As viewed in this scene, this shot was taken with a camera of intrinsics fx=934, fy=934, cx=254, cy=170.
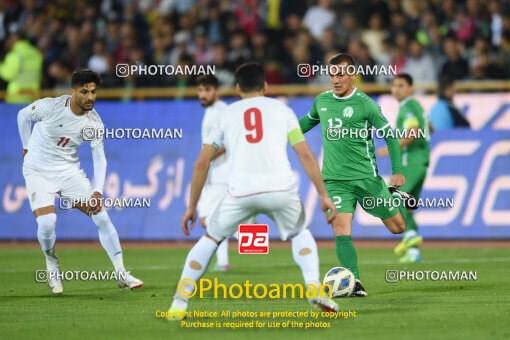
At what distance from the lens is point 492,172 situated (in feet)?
57.7

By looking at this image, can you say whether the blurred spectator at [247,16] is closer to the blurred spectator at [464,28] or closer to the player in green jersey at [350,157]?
the blurred spectator at [464,28]

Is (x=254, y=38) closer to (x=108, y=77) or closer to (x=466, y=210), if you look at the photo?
(x=108, y=77)

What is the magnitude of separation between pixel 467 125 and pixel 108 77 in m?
7.61

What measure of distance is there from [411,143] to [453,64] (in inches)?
192

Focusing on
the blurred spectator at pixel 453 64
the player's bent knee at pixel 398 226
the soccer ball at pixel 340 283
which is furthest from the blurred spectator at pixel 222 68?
the soccer ball at pixel 340 283

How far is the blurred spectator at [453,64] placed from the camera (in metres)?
18.9

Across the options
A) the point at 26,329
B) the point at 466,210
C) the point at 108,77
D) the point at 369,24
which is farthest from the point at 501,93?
the point at 26,329

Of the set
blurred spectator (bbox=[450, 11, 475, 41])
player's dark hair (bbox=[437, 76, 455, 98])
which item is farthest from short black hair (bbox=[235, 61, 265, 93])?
blurred spectator (bbox=[450, 11, 475, 41])

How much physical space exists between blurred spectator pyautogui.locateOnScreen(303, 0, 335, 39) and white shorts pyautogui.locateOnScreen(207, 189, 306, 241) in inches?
511

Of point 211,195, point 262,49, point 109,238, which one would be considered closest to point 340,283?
point 109,238

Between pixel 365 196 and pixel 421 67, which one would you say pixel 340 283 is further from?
pixel 421 67

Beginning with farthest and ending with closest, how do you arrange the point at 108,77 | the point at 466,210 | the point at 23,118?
1. the point at 108,77
2. the point at 466,210
3. the point at 23,118

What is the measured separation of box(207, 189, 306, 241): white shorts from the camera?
8102 mm

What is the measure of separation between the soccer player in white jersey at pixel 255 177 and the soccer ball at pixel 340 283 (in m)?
1.86
